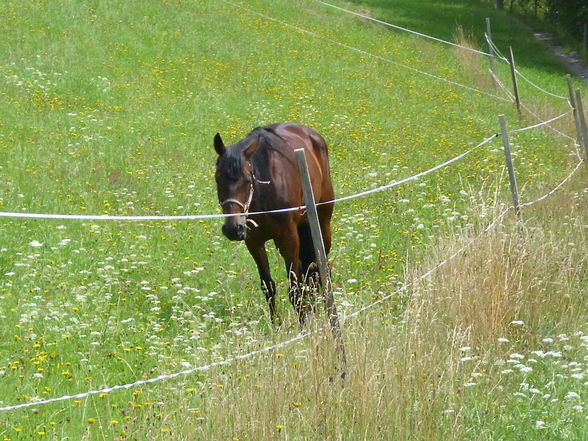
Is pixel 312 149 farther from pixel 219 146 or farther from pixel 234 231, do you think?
pixel 234 231

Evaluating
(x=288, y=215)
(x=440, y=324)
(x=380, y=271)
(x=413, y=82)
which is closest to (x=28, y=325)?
(x=288, y=215)

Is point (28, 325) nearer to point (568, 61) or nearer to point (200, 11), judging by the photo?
point (200, 11)

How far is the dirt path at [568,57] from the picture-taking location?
1331 inches

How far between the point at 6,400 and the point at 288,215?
346cm

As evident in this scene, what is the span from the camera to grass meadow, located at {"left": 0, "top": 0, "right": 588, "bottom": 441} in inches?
221

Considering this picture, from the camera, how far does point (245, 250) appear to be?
11.0 metres

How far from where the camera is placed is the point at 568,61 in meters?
35.9

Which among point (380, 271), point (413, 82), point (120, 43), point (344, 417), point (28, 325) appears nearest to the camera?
point (344, 417)

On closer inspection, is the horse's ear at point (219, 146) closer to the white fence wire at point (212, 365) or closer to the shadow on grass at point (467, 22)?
the white fence wire at point (212, 365)

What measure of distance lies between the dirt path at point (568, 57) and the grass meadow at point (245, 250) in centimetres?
634

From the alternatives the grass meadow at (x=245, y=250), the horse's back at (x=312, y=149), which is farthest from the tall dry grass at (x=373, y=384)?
the horse's back at (x=312, y=149)

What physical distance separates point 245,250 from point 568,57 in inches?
1136

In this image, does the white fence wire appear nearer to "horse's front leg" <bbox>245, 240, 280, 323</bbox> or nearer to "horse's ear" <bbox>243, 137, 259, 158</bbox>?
"horse's front leg" <bbox>245, 240, 280, 323</bbox>

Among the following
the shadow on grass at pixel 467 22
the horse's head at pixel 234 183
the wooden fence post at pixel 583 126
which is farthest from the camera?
the shadow on grass at pixel 467 22
